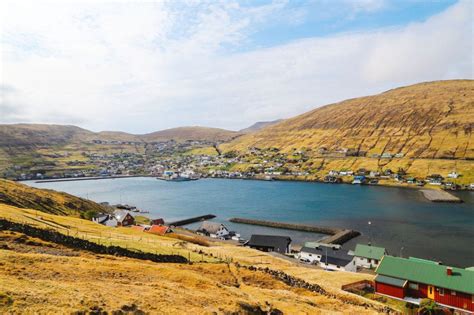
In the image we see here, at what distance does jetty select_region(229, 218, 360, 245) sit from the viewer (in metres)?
78.0

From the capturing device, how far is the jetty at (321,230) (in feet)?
256

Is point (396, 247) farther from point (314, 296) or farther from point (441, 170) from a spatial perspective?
point (441, 170)

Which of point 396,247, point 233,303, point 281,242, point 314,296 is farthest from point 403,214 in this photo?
point 233,303

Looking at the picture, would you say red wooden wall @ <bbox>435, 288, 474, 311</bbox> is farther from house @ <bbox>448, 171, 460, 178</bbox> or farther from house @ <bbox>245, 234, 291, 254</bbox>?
house @ <bbox>448, 171, 460, 178</bbox>

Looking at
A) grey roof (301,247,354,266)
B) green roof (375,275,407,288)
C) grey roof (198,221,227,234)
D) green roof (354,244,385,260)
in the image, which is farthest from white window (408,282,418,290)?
grey roof (198,221,227,234)

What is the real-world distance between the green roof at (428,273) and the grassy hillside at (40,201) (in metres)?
62.5

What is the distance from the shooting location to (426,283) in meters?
38.4

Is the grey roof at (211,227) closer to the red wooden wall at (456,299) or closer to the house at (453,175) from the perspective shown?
the red wooden wall at (456,299)

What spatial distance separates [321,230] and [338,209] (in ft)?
91.9

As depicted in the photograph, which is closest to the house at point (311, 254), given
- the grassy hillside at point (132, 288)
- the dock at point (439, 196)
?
the grassy hillside at point (132, 288)

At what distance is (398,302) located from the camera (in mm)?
38281

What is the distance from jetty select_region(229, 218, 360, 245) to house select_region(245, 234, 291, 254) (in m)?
11.2

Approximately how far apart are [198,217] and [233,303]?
87656mm

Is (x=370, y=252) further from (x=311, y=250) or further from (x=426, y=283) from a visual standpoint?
(x=426, y=283)
